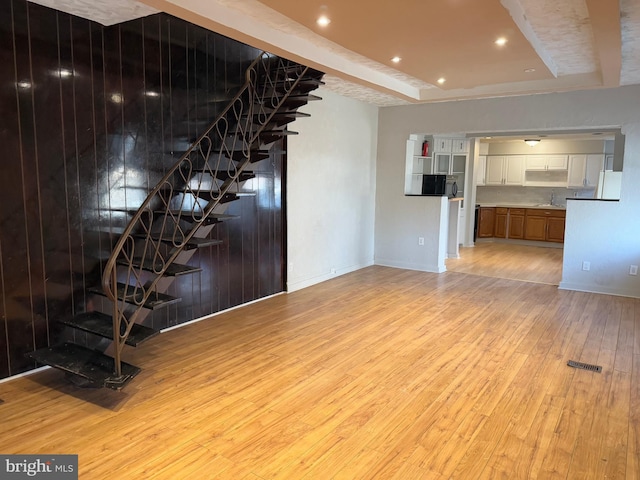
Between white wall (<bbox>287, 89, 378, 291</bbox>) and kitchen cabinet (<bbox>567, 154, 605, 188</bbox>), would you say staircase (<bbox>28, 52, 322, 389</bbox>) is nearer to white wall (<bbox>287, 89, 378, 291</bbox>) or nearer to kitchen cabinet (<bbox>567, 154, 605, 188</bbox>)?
white wall (<bbox>287, 89, 378, 291</bbox>)

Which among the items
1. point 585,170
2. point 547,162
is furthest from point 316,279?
point 585,170

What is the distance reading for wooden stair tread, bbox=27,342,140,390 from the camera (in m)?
3.01

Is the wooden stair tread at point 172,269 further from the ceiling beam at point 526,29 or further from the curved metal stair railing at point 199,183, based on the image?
the ceiling beam at point 526,29

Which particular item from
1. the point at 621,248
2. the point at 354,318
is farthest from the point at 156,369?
the point at 621,248

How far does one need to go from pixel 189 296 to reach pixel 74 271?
121cm

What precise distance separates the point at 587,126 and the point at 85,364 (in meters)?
6.33

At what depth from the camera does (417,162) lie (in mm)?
8195

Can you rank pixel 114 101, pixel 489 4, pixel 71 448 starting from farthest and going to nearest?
1. pixel 114 101
2. pixel 489 4
3. pixel 71 448

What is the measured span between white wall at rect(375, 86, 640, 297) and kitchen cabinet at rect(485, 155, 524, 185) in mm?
4500

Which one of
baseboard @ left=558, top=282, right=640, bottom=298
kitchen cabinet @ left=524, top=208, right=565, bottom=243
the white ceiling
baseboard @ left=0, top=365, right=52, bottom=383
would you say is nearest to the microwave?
baseboard @ left=558, top=282, right=640, bottom=298

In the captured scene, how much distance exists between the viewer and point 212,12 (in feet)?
10.5

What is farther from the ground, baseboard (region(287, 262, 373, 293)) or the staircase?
the staircase

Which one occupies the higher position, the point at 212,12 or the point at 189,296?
the point at 212,12

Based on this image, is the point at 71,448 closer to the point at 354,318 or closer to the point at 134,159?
the point at 134,159
